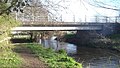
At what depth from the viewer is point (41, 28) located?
60844 mm

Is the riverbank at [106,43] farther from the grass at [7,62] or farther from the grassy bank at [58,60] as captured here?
the grass at [7,62]

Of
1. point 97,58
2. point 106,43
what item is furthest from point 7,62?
point 106,43

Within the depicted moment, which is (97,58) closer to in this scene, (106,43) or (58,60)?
(58,60)

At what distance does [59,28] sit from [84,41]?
257 inches

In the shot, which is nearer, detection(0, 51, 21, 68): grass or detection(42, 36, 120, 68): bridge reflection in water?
detection(0, 51, 21, 68): grass

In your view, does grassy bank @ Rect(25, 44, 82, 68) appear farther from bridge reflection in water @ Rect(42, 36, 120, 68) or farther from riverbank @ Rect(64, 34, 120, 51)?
riverbank @ Rect(64, 34, 120, 51)

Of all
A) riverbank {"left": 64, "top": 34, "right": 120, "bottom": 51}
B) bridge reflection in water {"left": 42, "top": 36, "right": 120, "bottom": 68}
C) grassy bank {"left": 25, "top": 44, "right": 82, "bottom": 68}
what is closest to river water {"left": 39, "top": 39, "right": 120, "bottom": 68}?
bridge reflection in water {"left": 42, "top": 36, "right": 120, "bottom": 68}

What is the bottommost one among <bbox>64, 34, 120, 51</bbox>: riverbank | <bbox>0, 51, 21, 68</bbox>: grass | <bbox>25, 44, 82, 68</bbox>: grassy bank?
<bbox>64, 34, 120, 51</bbox>: riverbank

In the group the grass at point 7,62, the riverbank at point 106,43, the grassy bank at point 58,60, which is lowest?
the riverbank at point 106,43

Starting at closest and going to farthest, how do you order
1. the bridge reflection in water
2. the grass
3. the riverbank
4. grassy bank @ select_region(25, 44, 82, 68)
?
the grass < grassy bank @ select_region(25, 44, 82, 68) < the bridge reflection in water < the riverbank

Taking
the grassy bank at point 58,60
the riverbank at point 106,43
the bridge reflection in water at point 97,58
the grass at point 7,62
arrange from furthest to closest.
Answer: the riverbank at point 106,43 → the bridge reflection in water at point 97,58 → the grassy bank at point 58,60 → the grass at point 7,62

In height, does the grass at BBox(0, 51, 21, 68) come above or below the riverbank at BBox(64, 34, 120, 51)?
above

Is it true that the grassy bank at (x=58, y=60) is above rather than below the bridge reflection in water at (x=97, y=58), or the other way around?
above

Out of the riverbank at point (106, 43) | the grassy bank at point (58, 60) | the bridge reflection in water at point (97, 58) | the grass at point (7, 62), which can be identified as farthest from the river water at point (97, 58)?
the grass at point (7, 62)
